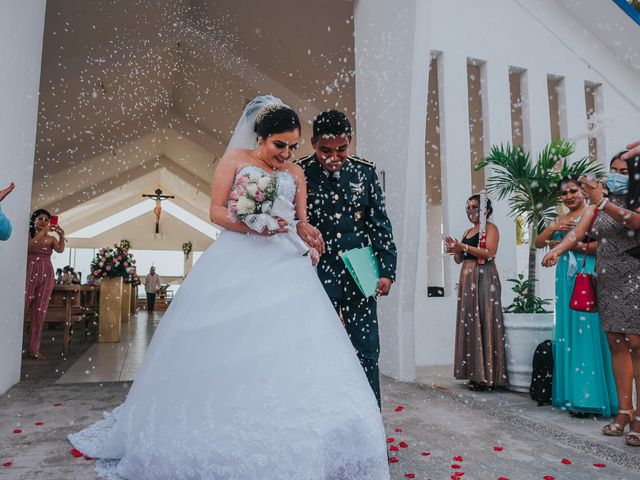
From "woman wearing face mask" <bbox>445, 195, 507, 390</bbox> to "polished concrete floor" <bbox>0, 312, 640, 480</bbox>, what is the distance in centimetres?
14

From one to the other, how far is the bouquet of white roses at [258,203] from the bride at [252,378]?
0.04 meters

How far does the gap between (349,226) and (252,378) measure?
83 cm

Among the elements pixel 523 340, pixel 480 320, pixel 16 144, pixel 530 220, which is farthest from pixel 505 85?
pixel 16 144

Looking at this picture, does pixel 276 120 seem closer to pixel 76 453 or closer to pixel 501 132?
pixel 76 453

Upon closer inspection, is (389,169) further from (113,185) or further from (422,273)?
(113,185)

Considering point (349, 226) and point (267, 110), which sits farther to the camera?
point (349, 226)

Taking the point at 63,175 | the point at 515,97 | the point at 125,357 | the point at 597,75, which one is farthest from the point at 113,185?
the point at 597,75

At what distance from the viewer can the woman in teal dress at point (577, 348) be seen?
2.94 m

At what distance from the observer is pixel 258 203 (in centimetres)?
196

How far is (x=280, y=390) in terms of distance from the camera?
5.49 feet

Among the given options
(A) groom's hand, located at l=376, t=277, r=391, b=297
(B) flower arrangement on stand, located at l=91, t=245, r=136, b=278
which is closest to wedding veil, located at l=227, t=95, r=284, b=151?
(A) groom's hand, located at l=376, t=277, r=391, b=297

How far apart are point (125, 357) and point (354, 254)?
162 inches

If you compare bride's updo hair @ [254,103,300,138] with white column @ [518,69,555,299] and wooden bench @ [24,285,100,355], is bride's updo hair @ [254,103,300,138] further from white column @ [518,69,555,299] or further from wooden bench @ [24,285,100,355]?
wooden bench @ [24,285,100,355]

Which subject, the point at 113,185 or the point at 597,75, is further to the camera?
the point at 113,185
